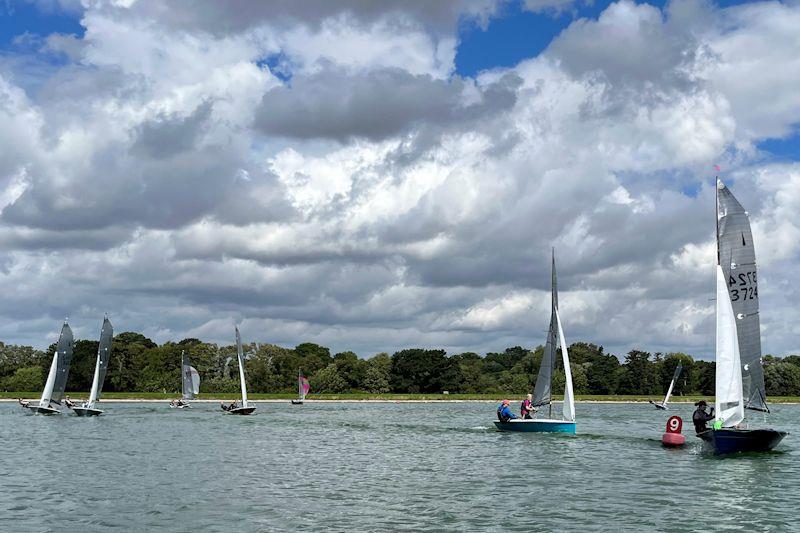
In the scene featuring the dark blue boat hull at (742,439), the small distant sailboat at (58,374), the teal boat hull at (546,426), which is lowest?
the dark blue boat hull at (742,439)

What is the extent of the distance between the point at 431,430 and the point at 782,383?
131002 millimetres

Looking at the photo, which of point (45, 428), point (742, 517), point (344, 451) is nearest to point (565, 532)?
point (742, 517)

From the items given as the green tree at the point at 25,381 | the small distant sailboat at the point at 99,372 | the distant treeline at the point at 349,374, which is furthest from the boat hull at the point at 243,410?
the green tree at the point at 25,381

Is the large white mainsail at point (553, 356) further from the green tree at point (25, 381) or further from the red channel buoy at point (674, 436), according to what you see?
the green tree at point (25, 381)

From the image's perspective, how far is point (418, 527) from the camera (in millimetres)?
26516

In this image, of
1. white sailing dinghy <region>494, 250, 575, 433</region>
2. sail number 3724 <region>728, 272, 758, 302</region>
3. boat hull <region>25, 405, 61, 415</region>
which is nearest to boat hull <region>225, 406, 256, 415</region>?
boat hull <region>25, 405, 61, 415</region>

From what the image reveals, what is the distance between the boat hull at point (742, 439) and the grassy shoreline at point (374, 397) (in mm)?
125603

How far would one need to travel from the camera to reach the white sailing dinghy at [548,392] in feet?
194

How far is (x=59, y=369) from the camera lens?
92125 mm

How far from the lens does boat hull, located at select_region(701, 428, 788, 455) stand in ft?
140

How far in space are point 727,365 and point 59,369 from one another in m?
71.7

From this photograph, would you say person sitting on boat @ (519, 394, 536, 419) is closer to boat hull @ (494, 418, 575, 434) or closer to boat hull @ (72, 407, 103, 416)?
boat hull @ (494, 418, 575, 434)

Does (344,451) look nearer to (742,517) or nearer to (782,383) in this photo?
(742,517)

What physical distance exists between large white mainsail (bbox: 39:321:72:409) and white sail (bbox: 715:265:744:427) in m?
68.6
